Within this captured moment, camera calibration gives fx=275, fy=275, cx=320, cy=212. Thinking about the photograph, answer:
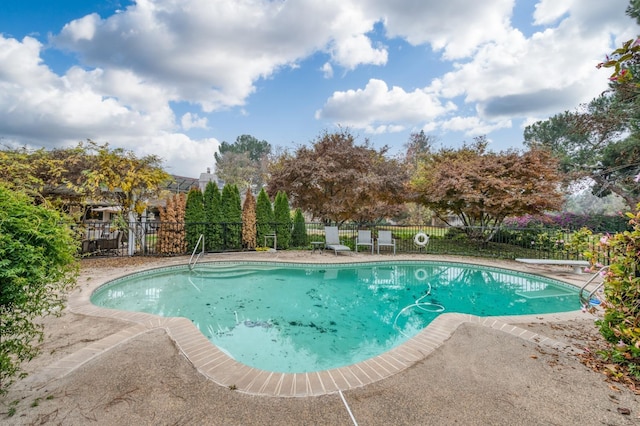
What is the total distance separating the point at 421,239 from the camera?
1207 cm

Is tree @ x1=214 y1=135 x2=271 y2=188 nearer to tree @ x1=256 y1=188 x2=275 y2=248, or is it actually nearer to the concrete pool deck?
tree @ x1=256 y1=188 x2=275 y2=248

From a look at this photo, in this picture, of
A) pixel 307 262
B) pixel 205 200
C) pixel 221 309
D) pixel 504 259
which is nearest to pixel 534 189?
pixel 504 259

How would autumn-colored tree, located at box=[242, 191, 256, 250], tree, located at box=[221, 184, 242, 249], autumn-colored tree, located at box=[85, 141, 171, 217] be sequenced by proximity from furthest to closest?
autumn-colored tree, located at box=[242, 191, 256, 250], tree, located at box=[221, 184, 242, 249], autumn-colored tree, located at box=[85, 141, 171, 217]

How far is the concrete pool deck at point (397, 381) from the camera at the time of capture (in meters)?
2.02

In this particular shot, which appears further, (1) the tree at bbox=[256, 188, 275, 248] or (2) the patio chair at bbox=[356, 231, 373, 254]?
(2) the patio chair at bbox=[356, 231, 373, 254]

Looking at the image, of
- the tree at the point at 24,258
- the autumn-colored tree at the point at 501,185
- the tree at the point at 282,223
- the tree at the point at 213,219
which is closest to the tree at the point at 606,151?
the autumn-colored tree at the point at 501,185

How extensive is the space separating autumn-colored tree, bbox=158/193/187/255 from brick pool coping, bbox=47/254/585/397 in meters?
5.68

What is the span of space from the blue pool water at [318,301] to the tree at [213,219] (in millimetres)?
1873

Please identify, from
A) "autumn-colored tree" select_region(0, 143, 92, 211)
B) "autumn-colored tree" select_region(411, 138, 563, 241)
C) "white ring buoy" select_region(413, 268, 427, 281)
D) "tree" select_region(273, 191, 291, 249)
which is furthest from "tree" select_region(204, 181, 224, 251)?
"autumn-colored tree" select_region(411, 138, 563, 241)

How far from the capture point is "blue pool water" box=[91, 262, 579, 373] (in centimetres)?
410

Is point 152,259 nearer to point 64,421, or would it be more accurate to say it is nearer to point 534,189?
point 64,421

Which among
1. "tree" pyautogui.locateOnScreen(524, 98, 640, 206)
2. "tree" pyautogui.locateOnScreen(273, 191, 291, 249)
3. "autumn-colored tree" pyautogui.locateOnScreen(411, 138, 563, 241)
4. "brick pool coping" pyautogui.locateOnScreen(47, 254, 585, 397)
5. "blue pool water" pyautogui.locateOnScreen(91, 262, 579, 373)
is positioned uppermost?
"tree" pyautogui.locateOnScreen(524, 98, 640, 206)

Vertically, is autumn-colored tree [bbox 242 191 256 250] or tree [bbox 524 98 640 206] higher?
tree [bbox 524 98 640 206]

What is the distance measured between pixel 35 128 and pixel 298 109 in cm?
1202
